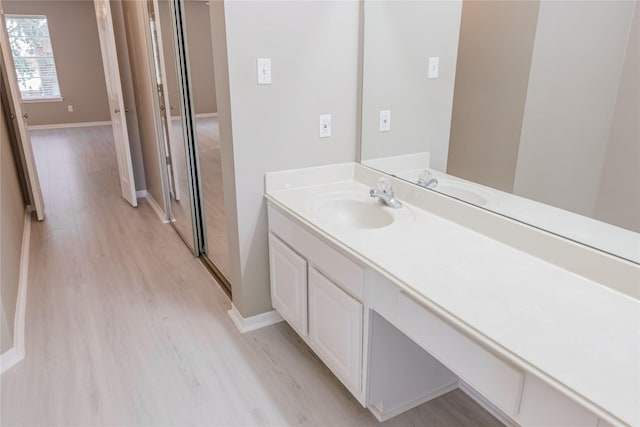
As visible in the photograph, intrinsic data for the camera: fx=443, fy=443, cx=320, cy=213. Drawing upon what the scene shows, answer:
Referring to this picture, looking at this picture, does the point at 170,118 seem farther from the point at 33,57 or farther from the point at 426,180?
the point at 33,57

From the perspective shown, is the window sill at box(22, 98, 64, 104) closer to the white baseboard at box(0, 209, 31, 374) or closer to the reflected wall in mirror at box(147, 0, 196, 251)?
the white baseboard at box(0, 209, 31, 374)

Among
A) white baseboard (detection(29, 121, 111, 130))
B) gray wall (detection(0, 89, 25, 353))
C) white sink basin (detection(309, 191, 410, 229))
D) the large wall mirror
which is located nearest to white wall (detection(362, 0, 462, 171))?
the large wall mirror

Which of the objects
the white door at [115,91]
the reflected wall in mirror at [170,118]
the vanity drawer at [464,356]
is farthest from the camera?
the white door at [115,91]

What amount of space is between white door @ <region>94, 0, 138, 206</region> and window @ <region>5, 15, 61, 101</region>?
605 cm

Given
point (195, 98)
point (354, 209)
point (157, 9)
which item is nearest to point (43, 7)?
point (157, 9)

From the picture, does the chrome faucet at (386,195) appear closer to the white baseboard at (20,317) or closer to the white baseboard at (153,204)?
the white baseboard at (20,317)

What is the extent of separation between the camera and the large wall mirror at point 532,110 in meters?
1.24

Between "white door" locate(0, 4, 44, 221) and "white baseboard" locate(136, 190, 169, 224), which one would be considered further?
"white baseboard" locate(136, 190, 169, 224)

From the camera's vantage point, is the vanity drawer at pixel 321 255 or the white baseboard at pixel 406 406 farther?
the white baseboard at pixel 406 406

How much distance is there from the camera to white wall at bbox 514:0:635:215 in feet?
4.11

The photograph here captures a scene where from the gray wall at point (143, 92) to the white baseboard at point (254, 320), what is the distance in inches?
79.8

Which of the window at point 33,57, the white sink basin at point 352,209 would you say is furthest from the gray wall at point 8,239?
the window at point 33,57

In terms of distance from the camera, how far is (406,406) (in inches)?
74.3

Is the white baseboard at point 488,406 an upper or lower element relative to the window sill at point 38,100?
lower
